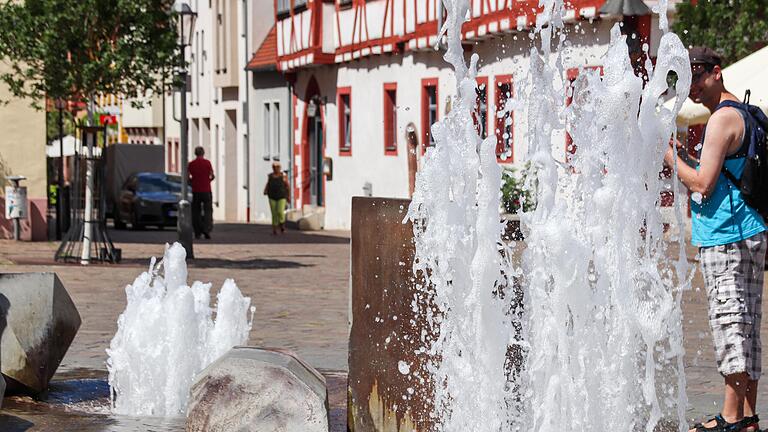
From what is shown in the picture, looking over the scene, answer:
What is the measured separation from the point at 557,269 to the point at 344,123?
3323 centimetres

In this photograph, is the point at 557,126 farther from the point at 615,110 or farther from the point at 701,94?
the point at 701,94

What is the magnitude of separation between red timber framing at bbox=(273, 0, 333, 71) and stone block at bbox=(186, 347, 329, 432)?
3250 cm

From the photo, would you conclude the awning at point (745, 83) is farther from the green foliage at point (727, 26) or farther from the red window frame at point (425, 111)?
the red window frame at point (425, 111)

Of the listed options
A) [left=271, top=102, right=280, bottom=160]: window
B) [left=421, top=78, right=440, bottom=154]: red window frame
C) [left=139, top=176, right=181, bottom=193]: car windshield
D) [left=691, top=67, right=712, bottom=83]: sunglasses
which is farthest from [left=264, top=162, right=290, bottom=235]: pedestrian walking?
[left=691, top=67, right=712, bottom=83]: sunglasses

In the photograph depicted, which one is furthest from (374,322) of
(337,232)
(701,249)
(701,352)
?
(337,232)

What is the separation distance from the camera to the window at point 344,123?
128ft

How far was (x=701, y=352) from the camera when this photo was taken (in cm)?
1130

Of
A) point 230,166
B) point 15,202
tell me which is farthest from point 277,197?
point 230,166

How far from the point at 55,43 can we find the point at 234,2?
2956 cm

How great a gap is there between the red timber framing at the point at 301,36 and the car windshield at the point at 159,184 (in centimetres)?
434

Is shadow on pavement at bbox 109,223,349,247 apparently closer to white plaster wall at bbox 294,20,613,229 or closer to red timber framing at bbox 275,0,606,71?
white plaster wall at bbox 294,20,613,229

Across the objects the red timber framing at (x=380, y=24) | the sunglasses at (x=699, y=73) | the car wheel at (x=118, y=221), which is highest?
the red timber framing at (x=380, y=24)

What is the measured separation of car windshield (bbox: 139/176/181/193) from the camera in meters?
39.6

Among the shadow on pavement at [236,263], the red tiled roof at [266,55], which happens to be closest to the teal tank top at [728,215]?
the shadow on pavement at [236,263]
